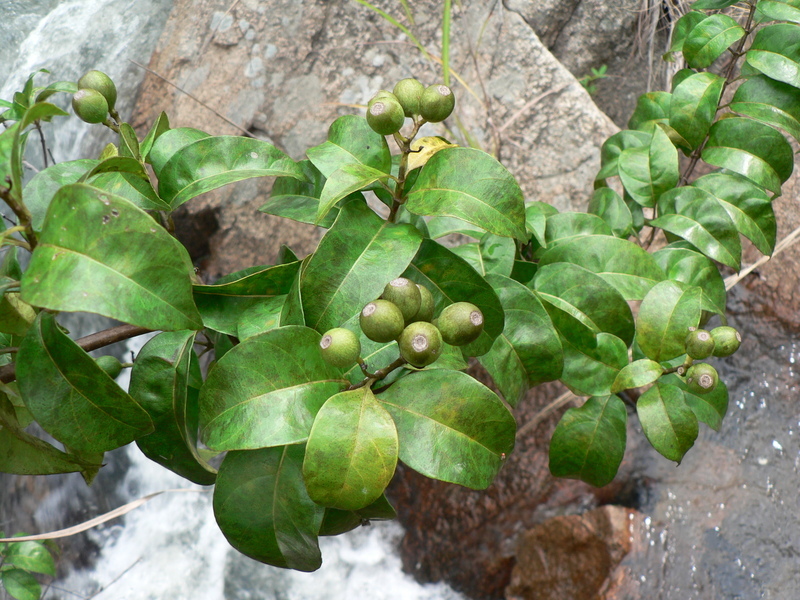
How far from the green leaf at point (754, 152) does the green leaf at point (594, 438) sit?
609mm

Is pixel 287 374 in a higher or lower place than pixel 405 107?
lower

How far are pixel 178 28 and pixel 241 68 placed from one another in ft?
1.05

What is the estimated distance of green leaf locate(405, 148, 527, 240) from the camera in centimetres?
89

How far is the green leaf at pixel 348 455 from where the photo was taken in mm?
758

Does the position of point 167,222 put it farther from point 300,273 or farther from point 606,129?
point 606,129

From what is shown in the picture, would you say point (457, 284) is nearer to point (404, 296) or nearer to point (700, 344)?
point (404, 296)

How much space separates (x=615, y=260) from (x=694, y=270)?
0.20m

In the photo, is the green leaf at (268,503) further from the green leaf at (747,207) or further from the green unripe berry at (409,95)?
the green leaf at (747,207)

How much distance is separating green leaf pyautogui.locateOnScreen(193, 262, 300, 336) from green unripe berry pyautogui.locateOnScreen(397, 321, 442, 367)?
1.07 ft

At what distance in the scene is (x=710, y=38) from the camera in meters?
1.37

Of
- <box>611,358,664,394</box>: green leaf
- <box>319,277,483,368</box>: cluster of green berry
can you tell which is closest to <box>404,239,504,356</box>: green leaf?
<box>319,277,483,368</box>: cluster of green berry

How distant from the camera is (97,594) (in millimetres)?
2131

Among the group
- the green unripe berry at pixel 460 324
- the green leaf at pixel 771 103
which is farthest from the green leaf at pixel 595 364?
the green leaf at pixel 771 103

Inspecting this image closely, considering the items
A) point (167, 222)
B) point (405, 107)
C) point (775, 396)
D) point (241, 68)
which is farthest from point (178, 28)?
point (775, 396)
